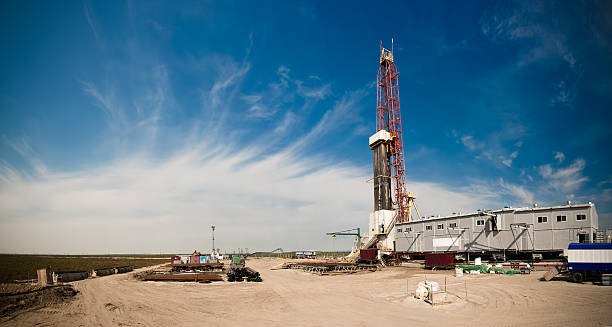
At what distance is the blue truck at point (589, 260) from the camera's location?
24328 mm

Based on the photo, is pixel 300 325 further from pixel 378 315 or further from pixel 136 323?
pixel 136 323

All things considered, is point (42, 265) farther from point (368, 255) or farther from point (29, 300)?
point (368, 255)

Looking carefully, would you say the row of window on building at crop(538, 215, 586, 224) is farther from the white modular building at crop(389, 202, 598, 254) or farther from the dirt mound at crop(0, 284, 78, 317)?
the dirt mound at crop(0, 284, 78, 317)

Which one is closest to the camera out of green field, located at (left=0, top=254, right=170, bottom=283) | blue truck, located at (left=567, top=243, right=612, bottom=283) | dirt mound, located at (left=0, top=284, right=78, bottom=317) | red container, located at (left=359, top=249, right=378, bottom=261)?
dirt mound, located at (left=0, top=284, right=78, bottom=317)

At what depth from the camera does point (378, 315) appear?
17625 mm

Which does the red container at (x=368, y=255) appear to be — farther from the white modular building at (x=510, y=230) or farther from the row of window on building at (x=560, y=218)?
the row of window on building at (x=560, y=218)

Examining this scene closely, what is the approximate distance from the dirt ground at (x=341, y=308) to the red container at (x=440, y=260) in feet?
48.8

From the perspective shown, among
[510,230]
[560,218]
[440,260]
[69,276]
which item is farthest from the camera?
[440,260]

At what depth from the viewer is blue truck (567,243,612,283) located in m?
24.3

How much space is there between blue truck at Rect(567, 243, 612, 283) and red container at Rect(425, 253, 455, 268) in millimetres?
15906

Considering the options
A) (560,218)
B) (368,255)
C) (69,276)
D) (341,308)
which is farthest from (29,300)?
(560,218)

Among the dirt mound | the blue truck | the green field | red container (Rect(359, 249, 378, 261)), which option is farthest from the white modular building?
the green field

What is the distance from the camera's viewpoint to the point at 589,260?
24953 millimetres

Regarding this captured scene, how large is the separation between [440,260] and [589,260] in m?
18.5
